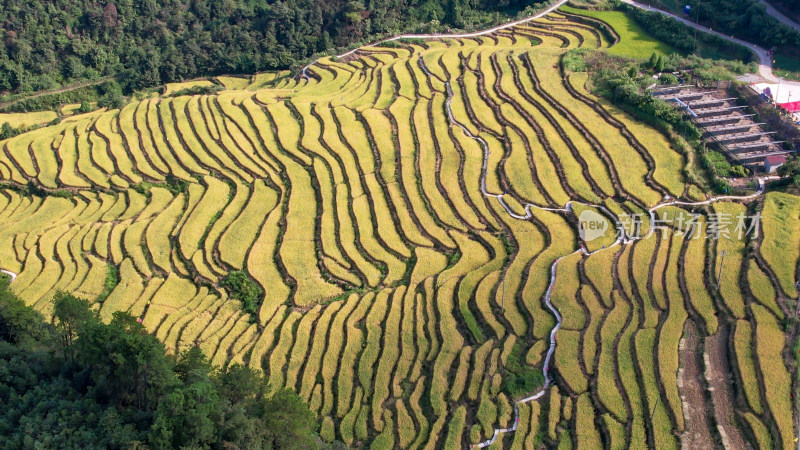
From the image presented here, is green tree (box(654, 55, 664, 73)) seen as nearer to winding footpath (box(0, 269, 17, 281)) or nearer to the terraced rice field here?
the terraced rice field

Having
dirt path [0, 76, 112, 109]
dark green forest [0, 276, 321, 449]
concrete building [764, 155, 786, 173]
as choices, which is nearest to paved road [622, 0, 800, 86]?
concrete building [764, 155, 786, 173]

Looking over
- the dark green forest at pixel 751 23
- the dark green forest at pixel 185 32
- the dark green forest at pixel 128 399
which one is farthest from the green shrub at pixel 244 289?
the dark green forest at pixel 751 23

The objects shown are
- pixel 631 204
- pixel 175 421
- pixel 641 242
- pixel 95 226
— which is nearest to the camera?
pixel 175 421

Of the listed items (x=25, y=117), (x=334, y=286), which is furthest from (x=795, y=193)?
(x=25, y=117)

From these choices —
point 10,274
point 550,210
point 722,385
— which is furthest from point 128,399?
point 550,210

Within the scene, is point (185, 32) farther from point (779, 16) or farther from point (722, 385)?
point (722, 385)

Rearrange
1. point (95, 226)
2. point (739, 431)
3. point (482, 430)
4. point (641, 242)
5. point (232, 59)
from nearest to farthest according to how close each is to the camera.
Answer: point (739, 431) → point (482, 430) → point (641, 242) → point (95, 226) → point (232, 59)

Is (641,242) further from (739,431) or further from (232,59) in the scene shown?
(232,59)
